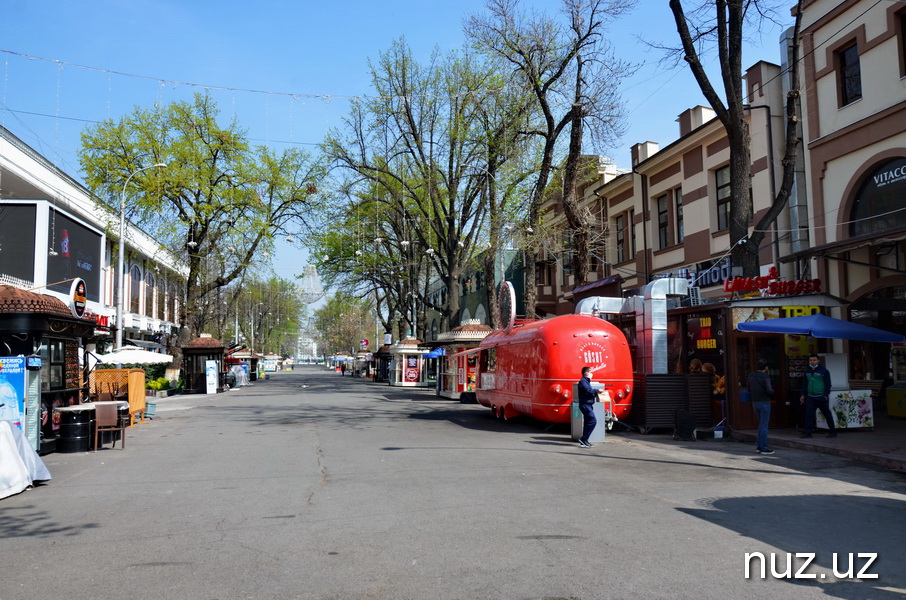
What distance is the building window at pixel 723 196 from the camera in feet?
78.1

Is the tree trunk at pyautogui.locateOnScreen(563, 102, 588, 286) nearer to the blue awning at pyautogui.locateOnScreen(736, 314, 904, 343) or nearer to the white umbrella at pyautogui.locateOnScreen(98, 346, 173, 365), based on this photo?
the blue awning at pyautogui.locateOnScreen(736, 314, 904, 343)

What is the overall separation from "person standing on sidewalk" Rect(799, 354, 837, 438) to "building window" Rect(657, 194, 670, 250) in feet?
46.4

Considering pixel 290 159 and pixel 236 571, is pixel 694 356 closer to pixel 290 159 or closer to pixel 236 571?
pixel 236 571

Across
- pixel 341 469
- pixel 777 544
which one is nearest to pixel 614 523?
pixel 777 544

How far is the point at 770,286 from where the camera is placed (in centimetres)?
1579

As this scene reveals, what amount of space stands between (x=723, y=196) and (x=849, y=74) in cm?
585

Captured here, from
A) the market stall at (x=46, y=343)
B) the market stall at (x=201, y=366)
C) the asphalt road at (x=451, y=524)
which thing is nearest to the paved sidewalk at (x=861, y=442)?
the asphalt road at (x=451, y=524)

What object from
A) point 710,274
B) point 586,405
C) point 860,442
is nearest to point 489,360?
point 586,405

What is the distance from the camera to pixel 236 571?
5543 millimetres

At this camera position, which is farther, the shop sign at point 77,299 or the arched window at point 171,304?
the arched window at point 171,304

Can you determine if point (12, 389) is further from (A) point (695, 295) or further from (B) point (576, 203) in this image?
(A) point (695, 295)

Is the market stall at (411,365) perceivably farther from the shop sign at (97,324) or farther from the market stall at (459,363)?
the shop sign at (97,324)

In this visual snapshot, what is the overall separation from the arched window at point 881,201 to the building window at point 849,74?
2.48 meters

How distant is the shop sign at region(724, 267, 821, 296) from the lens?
50.3 ft
